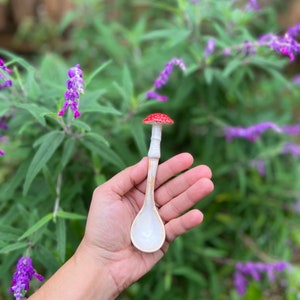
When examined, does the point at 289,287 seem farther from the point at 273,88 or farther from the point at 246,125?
the point at 273,88

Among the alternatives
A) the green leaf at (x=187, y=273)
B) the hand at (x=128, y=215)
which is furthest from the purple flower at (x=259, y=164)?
the hand at (x=128, y=215)

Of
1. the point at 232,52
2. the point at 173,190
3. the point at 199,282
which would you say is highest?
the point at 232,52

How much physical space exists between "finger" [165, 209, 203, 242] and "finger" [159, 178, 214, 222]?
0.04m

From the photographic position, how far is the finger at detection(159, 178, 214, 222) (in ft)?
4.78

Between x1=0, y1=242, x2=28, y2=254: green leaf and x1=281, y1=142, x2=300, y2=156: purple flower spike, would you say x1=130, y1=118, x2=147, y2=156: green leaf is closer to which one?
x1=0, y1=242, x2=28, y2=254: green leaf

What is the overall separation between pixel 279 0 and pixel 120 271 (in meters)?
3.76

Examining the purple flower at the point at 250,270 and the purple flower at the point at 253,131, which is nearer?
the purple flower at the point at 253,131

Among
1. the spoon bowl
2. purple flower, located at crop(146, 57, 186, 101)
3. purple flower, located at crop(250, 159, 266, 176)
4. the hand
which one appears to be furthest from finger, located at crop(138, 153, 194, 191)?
purple flower, located at crop(250, 159, 266, 176)

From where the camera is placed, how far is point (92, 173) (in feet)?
6.67

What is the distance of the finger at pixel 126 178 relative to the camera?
1516 mm

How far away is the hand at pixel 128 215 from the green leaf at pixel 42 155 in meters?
0.24

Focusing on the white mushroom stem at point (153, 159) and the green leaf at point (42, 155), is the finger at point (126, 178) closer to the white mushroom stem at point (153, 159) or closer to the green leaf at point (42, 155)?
the white mushroom stem at point (153, 159)

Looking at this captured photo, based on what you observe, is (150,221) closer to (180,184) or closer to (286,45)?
(180,184)

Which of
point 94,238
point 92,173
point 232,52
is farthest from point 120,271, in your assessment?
point 232,52
